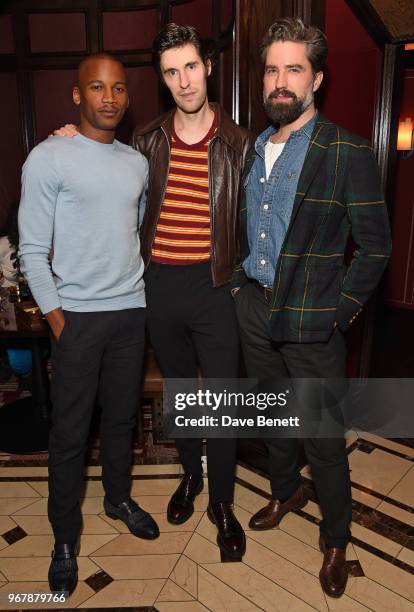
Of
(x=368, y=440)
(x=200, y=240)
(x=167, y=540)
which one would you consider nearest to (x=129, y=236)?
(x=200, y=240)

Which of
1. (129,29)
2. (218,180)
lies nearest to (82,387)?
(218,180)

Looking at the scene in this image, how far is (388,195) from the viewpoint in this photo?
3.49m

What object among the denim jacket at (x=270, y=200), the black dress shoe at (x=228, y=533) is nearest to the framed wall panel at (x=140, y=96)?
the denim jacket at (x=270, y=200)

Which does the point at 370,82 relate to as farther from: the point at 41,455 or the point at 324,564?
the point at 41,455

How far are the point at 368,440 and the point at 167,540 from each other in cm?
151

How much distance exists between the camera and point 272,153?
219cm

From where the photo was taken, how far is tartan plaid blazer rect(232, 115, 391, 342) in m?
1.98

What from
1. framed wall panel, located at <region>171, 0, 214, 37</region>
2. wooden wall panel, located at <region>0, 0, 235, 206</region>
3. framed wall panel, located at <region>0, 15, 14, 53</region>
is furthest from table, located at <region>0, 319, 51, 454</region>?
framed wall panel, located at <region>0, 15, 14, 53</region>

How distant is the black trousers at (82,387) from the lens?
2166 mm

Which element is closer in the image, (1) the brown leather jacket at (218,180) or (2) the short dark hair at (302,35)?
(2) the short dark hair at (302,35)

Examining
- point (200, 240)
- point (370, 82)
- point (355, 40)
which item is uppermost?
point (355, 40)

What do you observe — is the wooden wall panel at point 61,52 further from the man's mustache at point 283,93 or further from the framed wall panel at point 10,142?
the man's mustache at point 283,93

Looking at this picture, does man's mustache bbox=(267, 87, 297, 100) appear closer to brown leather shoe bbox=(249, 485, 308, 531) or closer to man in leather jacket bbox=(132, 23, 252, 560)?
man in leather jacket bbox=(132, 23, 252, 560)

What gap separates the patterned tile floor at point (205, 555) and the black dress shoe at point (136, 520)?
5 centimetres
